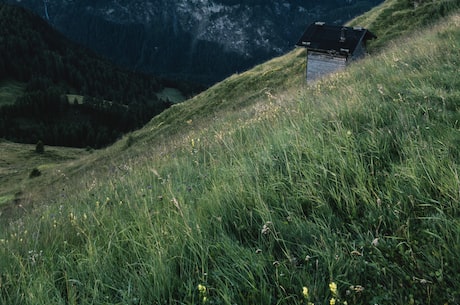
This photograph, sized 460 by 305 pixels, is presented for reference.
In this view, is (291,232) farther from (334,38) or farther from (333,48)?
(334,38)

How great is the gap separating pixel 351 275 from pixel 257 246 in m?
0.80

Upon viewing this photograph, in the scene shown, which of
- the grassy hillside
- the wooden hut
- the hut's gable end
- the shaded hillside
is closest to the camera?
the grassy hillside

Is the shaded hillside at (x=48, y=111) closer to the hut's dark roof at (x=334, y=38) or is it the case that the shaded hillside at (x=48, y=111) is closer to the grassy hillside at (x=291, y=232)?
the hut's dark roof at (x=334, y=38)

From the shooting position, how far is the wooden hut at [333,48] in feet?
101

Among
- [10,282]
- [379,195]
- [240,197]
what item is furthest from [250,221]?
[10,282]

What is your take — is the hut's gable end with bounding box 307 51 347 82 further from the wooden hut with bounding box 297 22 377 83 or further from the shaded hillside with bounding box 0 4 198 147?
the shaded hillside with bounding box 0 4 198 147

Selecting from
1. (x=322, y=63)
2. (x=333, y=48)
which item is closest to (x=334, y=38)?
(x=333, y=48)

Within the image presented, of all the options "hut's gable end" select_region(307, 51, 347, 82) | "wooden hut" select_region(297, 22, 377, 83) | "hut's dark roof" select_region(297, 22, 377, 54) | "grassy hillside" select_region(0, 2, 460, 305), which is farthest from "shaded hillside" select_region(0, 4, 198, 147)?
"grassy hillside" select_region(0, 2, 460, 305)

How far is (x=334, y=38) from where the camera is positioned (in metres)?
32.0

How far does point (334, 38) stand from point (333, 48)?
1.32m

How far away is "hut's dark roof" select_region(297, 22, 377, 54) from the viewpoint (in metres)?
30.8

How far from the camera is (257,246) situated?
3213 millimetres

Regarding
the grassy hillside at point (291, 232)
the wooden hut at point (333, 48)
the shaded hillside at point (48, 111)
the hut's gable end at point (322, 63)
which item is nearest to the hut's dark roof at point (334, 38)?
the wooden hut at point (333, 48)

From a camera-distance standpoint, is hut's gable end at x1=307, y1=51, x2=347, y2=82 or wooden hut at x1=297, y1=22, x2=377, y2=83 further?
hut's gable end at x1=307, y1=51, x2=347, y2=82
